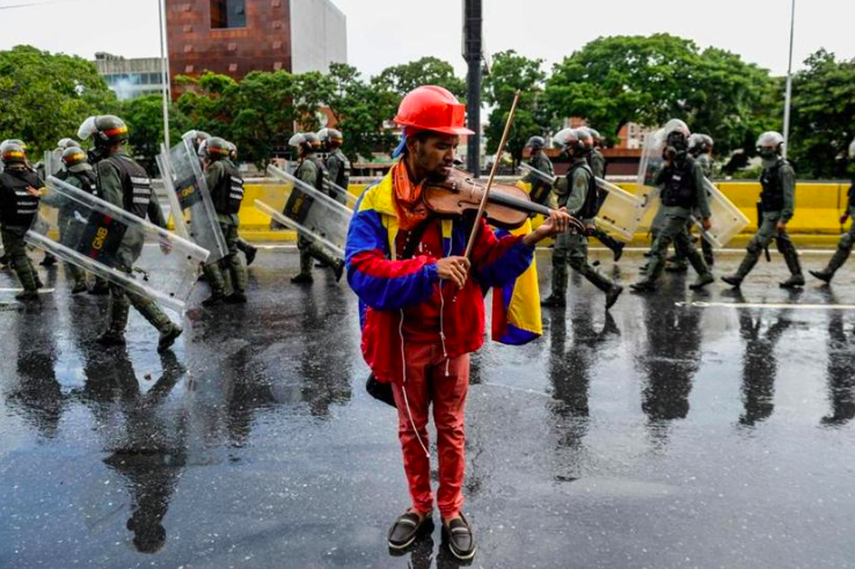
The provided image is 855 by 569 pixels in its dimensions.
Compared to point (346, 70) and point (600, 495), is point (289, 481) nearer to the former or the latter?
point (600, 495)

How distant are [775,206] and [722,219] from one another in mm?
1555

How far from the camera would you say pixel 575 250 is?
318 inches

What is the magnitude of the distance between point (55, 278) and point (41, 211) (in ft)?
13.0

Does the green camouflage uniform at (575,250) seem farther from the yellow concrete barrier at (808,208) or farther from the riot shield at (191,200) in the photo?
the yellow concrete barrier at (808,208)

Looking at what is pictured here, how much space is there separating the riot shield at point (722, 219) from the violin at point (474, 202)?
8208 mm

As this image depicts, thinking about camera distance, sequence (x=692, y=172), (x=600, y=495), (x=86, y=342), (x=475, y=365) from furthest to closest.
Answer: (x=692, y=172) < (x=86, y=342) < (x=475, y=365) < (x=600, y=495)

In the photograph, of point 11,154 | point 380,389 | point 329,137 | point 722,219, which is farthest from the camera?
point 329,137

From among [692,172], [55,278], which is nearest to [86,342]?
[55,278]

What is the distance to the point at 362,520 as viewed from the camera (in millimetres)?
Result: 3461

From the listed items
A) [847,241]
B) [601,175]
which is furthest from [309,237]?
[847,241]

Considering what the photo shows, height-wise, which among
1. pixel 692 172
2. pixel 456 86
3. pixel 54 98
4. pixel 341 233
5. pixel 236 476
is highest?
pixel 456 86

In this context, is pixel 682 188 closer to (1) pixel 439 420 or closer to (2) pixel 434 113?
(1) pixel 439 420

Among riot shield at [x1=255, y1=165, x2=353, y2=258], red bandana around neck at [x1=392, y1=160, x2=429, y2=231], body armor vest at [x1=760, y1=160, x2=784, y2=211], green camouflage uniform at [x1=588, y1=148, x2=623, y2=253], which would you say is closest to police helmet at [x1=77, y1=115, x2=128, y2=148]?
riot shield at [x1=255, y1=165, x2=353, y2=258]

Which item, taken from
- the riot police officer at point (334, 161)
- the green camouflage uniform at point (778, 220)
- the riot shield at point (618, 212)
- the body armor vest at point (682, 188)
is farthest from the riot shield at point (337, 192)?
the green camouflage uniform at point (778, 220)
